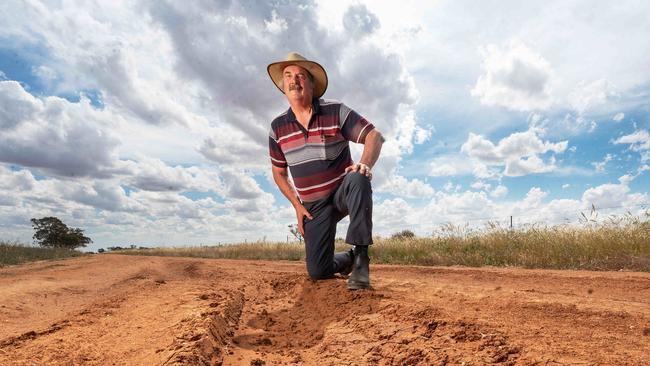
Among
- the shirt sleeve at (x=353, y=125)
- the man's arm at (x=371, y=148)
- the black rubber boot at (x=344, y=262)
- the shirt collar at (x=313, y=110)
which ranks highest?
the shirt collar at (x=313, y=110)

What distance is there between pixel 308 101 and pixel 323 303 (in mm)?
1896

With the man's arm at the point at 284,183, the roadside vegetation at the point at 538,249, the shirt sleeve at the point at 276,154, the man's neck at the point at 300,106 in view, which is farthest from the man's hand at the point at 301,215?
the roadside vegetation at the point at 538,249

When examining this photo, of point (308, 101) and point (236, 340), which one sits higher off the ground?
point (308, 101)

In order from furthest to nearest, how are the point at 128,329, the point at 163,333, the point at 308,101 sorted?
the point at 308,101
the point at 128,329
the point at 163,333

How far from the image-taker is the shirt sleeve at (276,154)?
465 centimetres

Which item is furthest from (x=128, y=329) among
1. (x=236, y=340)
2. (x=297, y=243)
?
(x=297, y=243)

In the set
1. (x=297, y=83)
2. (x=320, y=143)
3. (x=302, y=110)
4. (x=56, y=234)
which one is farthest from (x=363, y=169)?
(x=56, y=234)

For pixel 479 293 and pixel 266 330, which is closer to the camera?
pixel 266 330

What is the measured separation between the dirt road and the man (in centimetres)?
44

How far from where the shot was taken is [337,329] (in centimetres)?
276

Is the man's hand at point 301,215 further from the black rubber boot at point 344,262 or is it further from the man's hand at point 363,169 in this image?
the man's hand at point 363,169

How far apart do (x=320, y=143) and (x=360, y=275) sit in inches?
50.4

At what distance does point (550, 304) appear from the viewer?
303 cm

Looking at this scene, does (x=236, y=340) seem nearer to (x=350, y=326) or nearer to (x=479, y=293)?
(x=350, y=326)
